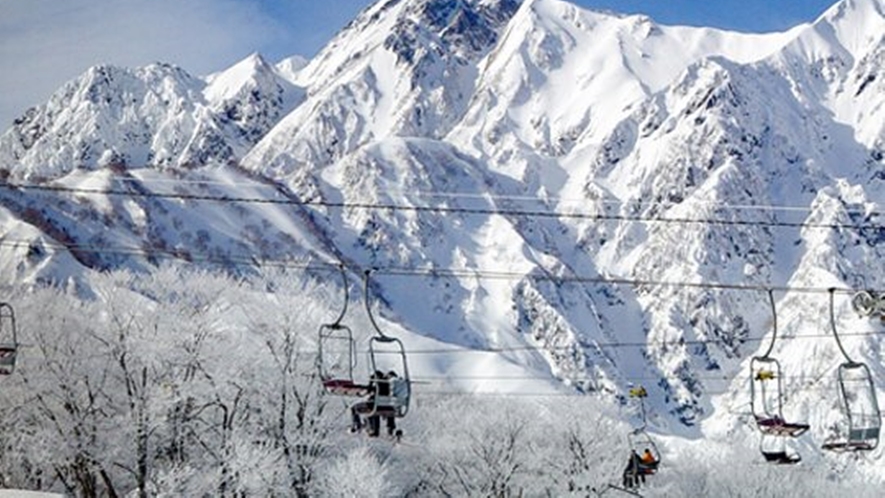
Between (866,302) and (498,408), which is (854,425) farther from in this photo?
(498,408)

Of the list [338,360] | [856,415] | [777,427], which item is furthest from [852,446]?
[338,360]

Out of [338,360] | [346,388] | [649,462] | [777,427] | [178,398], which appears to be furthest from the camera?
[338,360]

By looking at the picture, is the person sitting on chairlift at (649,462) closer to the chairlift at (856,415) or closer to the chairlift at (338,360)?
the chairlift at (338,360)

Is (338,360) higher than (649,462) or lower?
higher

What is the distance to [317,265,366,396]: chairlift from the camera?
2830 cm

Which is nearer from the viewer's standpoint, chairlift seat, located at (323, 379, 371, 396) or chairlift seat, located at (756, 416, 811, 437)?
chairlift seat, located at (323, 379, 371, 396)

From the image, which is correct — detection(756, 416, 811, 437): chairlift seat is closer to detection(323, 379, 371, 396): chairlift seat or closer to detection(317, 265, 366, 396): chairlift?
detection(323, 379, 371, 396): chairlift seat

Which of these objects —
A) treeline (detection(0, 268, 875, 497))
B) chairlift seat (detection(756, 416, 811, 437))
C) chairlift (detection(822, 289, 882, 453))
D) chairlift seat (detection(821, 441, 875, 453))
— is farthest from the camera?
treeline (detection(0, 268, 875, 497))

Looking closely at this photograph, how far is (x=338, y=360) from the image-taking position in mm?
63188

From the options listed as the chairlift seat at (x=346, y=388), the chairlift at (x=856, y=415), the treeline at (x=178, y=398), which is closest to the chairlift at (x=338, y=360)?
the chairlift seat at (x=346, y=388)

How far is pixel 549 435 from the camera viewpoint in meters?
87.3

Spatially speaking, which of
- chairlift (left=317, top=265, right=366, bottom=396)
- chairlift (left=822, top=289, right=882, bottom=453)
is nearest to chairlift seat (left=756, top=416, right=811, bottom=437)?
chairlift (left=822, top=289, right=882, bottom=453)

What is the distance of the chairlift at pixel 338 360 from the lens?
2830cm

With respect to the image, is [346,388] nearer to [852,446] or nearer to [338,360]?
[852,446]
